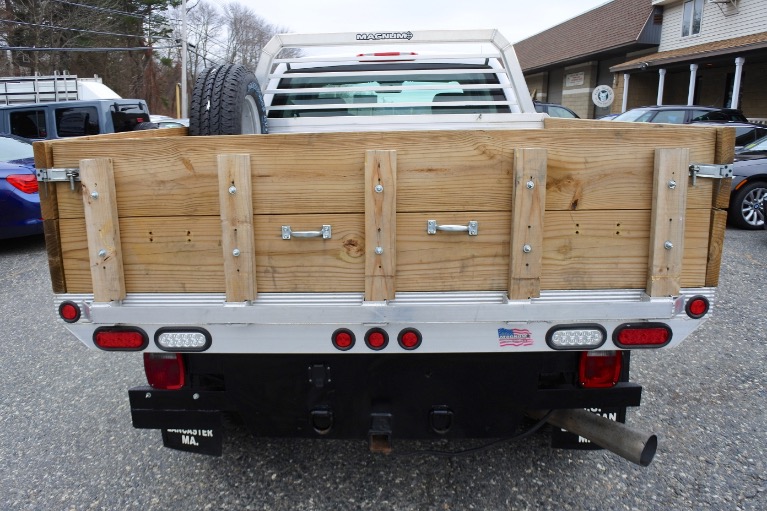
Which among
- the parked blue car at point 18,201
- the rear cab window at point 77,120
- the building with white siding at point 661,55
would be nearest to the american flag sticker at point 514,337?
the parked blue car at point 18,201

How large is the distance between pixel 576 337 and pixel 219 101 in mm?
2274

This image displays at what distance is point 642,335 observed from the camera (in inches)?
89.4

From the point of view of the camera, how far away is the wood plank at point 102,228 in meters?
2.16

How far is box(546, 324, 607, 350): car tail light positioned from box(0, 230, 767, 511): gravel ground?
3.30ft

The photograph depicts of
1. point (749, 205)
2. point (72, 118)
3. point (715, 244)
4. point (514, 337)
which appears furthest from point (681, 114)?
point (514, 337)

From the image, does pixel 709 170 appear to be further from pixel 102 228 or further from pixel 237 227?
pixel 102 228

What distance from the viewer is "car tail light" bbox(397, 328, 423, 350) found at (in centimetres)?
224

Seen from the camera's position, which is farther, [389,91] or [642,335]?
[389,91]

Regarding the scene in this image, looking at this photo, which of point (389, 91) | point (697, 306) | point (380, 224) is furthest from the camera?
point (389, 91)

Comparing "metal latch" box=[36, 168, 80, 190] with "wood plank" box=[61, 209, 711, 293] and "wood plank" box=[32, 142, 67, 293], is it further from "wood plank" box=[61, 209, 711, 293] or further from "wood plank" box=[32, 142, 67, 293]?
"wood plank" box=[61, 209, 711, 293]

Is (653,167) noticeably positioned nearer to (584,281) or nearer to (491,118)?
(584,281)

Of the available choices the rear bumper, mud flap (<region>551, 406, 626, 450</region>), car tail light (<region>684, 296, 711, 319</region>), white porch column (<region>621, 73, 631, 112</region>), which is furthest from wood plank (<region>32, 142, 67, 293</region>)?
white porch column (<region>621, 73, 631, 112</region>)

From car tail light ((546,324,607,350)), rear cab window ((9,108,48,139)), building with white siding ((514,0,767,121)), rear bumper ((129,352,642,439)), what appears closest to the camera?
car tail light ((546,324,607,350))

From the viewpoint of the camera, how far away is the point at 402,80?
4965mm
